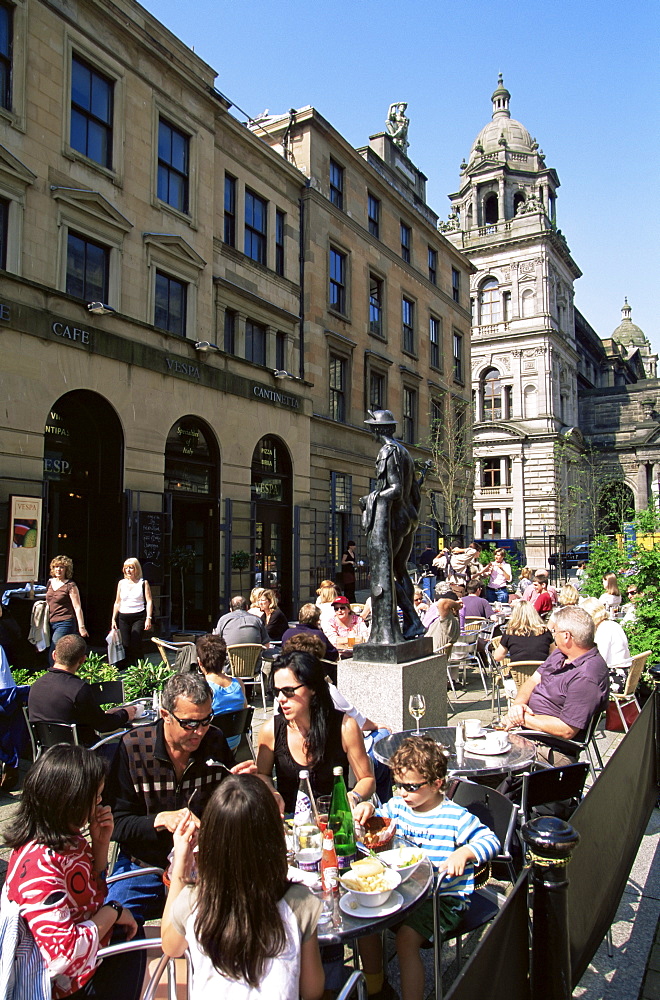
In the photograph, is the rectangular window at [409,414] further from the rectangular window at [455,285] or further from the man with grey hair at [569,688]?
the man with grey hair at [569,688]

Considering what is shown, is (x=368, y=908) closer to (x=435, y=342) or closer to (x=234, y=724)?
(x=234, y=724)

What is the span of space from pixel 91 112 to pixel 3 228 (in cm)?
384

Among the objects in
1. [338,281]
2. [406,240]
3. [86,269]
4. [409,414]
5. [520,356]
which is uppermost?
[520,356]

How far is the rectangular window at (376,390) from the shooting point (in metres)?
25.5

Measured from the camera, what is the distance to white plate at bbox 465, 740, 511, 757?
434 centimetres

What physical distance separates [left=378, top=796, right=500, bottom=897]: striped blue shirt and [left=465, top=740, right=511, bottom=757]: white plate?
1135 mm

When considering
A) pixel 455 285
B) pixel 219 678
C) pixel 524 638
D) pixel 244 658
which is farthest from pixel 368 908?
pixel 455 285

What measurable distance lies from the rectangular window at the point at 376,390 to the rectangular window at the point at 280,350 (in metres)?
5.67

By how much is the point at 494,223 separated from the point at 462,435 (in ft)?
110

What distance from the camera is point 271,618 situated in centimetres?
979

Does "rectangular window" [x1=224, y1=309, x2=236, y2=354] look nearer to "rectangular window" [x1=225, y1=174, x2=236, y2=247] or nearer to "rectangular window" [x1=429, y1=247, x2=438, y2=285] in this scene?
"rectangular window" [x1=225, y1=174, x2=236, y2=247]

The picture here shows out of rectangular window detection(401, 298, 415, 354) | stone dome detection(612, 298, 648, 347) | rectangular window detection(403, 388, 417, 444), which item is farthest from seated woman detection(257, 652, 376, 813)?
stone dome detection(612, 298, 648, 347)

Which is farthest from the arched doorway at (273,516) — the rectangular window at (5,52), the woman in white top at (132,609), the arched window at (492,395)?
the arched window at (492,395)

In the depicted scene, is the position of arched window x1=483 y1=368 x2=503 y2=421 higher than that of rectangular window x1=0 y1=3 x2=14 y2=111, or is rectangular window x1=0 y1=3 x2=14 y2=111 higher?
arched window x1=483 y1=368 x2=503 y2=421
